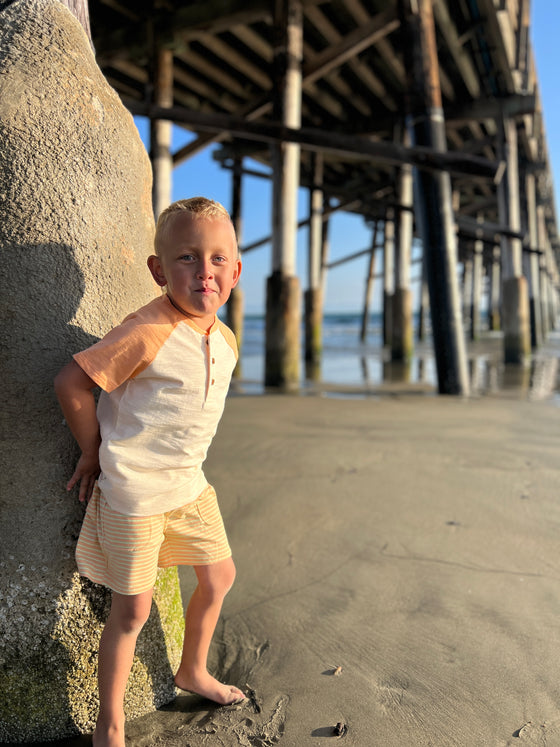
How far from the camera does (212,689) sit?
141 cm

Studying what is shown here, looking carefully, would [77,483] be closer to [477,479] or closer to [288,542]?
[288,542]

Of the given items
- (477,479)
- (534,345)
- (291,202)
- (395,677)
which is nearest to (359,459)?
(477,479)

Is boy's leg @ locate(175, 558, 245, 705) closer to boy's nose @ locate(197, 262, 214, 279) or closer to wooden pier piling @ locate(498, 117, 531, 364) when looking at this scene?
boy's nose @ locate(197, 262, 214, 279)

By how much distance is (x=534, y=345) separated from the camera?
604 inches

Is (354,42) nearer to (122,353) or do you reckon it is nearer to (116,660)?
(122,353)

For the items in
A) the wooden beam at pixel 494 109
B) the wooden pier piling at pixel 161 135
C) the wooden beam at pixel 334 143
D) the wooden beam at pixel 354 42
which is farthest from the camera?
the wooden beam at pixel 494 109

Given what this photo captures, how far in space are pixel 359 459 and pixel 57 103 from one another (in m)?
2.39

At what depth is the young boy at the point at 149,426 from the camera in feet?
3.99

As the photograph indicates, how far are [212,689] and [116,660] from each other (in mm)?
316

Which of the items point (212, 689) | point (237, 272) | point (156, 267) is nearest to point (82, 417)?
point (156, 267)

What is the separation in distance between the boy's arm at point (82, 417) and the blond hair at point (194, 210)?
0.35 m

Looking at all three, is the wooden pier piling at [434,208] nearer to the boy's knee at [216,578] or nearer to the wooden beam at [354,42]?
the wooden beam at [354,42]

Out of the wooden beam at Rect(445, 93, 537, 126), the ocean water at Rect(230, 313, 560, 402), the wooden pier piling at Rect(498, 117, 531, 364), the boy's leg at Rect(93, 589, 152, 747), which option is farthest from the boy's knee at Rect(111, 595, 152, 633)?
the wooden beam at Rect(445, 93, 537, 126)

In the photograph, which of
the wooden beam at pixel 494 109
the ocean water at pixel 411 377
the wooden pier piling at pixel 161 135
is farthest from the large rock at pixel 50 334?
the wooden beam at pixel 494 109
